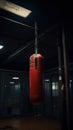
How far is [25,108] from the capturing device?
30.6ft

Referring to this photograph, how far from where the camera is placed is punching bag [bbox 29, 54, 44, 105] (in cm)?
321

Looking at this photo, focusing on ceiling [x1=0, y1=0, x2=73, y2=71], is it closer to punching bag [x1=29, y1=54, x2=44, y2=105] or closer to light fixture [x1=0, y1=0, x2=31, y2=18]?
light fixture [x1=0, y1=0, x2=31, y2=18]

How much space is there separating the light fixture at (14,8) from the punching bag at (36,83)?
120 centimetres

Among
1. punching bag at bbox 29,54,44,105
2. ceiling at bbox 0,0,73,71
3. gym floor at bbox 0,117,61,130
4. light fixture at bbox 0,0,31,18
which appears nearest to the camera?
punching bag at bbox 29,54,44,105

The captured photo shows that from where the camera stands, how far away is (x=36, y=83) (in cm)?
325

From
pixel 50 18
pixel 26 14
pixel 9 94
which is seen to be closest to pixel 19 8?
pixel 26 14

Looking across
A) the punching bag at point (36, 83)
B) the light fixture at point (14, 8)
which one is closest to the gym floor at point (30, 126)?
the punching bag at point (36, 83)

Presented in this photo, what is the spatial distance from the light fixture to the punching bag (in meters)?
1.20

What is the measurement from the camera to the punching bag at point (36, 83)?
3.21 m

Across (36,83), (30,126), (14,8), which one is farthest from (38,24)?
(30,126)

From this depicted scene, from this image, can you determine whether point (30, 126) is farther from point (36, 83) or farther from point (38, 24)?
point (38, 24)

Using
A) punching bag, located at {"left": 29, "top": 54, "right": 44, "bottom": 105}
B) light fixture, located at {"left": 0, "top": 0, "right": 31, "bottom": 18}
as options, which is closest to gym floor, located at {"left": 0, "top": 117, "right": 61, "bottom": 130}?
punching bag, located at {"left": 29, "top": 54, "right": 44, "bottom": 105}

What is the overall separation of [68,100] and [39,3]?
217 centimetres

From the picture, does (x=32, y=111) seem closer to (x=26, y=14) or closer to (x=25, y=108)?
(x=25, y=108)
